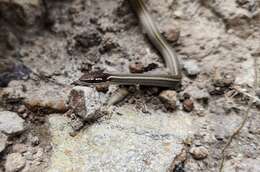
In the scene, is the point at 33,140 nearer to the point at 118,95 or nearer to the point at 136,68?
the point at 118,95

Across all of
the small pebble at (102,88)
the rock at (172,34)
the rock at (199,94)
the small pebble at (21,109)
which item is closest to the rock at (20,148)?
the small pebble at (21,109)

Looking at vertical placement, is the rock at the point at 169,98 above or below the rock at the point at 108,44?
below

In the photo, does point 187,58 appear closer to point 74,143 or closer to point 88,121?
point 88,121

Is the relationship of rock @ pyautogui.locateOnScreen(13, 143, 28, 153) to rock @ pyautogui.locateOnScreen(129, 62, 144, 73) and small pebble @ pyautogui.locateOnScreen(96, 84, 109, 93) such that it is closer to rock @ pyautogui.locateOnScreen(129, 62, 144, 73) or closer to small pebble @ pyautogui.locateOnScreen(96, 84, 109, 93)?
small pebble @ pyautogui.locateOnScreen(96, 84, 109, 93)

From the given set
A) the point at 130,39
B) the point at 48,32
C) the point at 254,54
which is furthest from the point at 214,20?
the point at 48,32

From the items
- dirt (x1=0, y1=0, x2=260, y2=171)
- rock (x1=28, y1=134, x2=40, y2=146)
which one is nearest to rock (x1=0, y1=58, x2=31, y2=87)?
dirt (x1=0, y1=0, x2=260, y2=171)

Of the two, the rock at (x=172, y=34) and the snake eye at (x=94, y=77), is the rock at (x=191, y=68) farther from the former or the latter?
the snake eye at (x=94, y=77)
